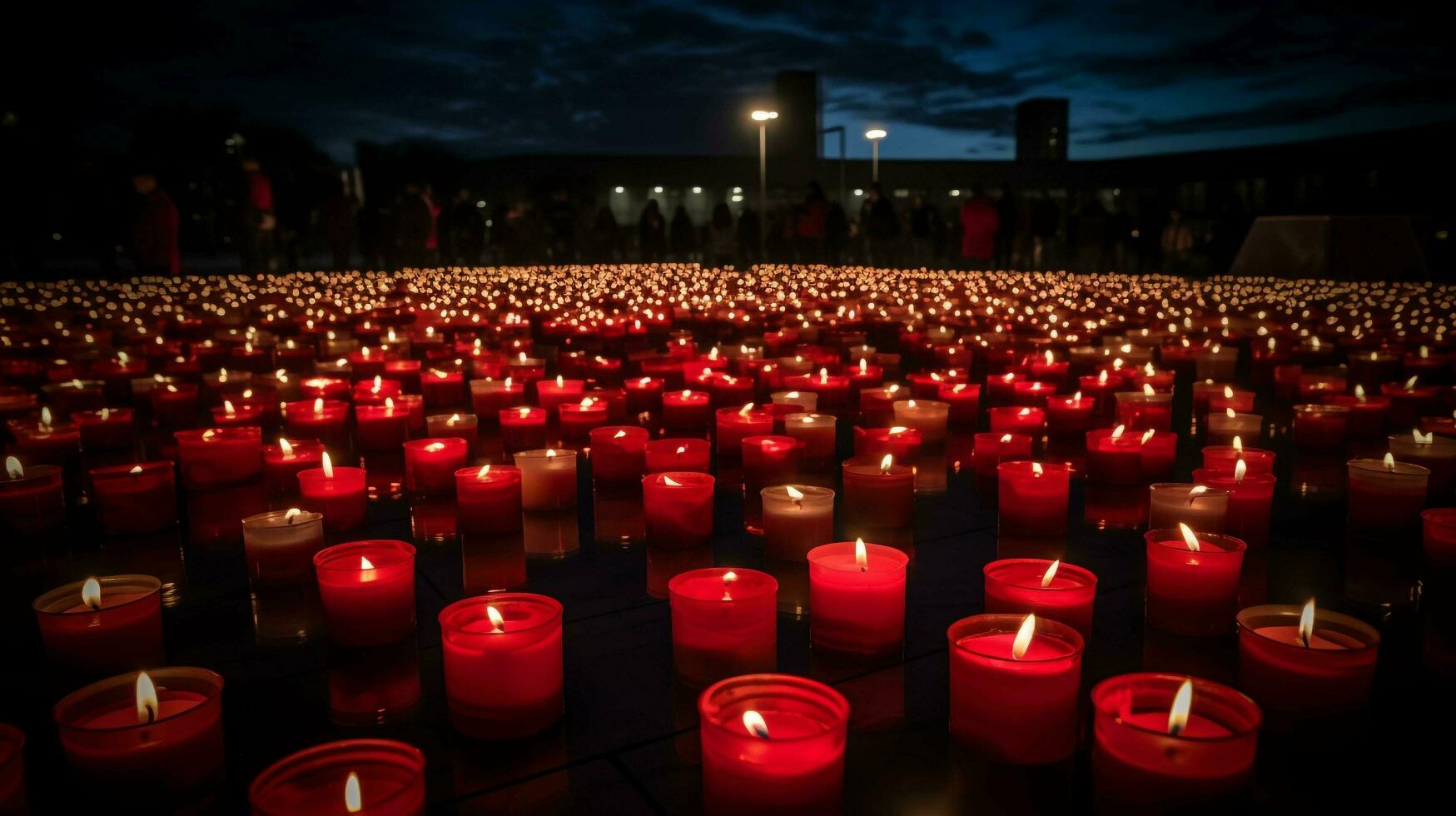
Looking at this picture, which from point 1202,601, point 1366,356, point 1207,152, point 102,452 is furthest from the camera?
point 1207,152

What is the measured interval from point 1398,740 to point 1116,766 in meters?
0.81

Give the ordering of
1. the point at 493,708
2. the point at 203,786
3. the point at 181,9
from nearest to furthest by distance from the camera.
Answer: the point at 203,786
the point at 493,708
the point at 181,9

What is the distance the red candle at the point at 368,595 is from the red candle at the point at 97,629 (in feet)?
1.19

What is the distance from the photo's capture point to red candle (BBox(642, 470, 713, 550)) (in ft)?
9.73

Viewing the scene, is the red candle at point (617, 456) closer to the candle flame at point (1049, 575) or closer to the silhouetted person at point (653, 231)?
the candle flame at point (1049, 575)

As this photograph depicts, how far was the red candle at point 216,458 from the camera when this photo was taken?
3.73 meters

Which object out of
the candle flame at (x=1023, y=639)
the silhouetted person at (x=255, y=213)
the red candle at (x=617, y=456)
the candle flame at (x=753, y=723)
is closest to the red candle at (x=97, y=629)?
the candle flame at (x=753, y=723)

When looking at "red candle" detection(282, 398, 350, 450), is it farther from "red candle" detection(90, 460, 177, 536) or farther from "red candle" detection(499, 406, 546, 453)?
"red candle" detection(90, 460, 177, 536)

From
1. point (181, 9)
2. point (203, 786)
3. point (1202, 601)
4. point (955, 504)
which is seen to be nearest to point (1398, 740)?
point (1202, 601)

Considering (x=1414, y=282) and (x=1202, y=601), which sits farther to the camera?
(x=1414, y=282)

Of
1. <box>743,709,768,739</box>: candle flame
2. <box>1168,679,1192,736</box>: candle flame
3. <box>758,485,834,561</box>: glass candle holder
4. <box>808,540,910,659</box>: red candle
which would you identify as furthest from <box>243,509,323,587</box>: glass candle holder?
<box>1168,679,1192,736</box>: candle flame

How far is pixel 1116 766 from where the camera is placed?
1557 mm

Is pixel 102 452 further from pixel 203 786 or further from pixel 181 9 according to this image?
pixel 181 9

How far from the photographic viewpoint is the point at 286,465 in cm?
357
